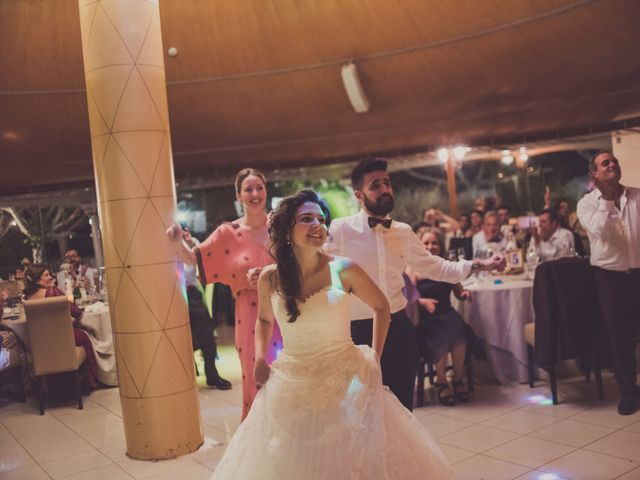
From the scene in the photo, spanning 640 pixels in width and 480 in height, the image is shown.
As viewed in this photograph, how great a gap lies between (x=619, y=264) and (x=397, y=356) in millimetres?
2064

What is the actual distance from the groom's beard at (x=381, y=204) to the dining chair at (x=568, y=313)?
2033 millimetres

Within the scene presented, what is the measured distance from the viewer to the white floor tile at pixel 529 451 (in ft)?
11.8

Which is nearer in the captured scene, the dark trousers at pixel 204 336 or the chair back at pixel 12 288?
the dark trousers at pixel 204 336

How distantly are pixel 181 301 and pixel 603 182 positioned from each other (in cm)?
291

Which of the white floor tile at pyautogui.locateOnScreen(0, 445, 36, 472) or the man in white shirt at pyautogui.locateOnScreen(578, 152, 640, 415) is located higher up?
the man in white shirt at pyautogui.locateOnScreen(578, 152, 640, 415)

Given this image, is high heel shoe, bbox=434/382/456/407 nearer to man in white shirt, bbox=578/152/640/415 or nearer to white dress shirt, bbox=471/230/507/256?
man in white shirt, bbox=578/152/640/415

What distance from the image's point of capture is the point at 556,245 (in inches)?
245

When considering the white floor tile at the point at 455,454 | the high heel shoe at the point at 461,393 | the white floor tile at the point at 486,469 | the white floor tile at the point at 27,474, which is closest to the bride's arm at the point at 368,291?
the white floor tile at the point at 486,469

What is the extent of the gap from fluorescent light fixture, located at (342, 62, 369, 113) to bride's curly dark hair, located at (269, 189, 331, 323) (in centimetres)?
563

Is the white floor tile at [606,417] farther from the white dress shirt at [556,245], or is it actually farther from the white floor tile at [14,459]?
the white floor tile at [14,459]

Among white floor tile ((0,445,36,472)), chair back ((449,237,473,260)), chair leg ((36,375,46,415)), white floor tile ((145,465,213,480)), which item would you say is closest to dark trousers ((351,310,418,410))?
white floor tile ((145,465,213,480))

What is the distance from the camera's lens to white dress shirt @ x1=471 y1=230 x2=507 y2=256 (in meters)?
6.63

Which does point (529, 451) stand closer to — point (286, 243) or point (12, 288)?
point (286, 243)

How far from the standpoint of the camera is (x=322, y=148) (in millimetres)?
10023
